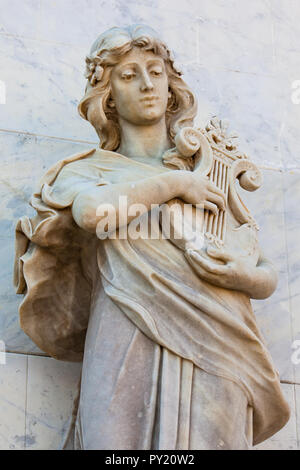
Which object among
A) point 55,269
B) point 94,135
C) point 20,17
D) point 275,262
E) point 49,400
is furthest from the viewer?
point 20,17

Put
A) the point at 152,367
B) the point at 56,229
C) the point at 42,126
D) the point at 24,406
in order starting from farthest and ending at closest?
the point at 42,126
the point at 24,406
the point at 56,229
the point at 152,367

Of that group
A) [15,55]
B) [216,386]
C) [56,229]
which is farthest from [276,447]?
[15,55]

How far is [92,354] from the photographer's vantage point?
512 centimetres

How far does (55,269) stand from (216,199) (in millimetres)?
782

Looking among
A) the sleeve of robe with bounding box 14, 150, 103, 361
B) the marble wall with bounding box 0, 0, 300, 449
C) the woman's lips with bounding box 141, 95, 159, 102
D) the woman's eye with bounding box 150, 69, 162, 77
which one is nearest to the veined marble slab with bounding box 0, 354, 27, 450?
the marble wall with bounding box 0, 0, 300, 449

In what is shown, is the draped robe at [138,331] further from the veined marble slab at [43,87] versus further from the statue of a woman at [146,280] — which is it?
the veined marble slab at [43,87]

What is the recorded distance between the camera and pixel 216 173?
221 inches

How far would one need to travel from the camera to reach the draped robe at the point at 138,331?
16.1 ft

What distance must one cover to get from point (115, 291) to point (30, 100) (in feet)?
6.27

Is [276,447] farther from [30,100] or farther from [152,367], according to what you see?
[30,100]

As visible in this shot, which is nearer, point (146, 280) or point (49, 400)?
point (146, 280)

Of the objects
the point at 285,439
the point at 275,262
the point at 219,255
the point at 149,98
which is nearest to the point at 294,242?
the point at 275,262

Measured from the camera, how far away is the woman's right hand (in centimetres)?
536

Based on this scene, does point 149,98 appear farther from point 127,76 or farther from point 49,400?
point 49,400
